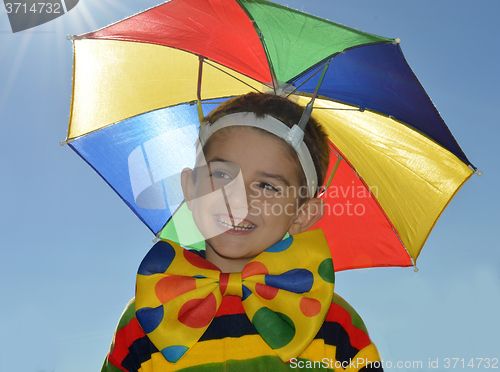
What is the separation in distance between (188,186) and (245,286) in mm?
794

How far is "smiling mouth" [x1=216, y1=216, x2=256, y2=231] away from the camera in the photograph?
8.33 feet

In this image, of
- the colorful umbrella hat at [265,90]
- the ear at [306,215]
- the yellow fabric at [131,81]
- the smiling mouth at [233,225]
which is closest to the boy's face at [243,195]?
the smiling mouth at [233,225]

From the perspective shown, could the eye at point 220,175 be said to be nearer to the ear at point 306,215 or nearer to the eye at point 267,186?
the eye at point 267,186

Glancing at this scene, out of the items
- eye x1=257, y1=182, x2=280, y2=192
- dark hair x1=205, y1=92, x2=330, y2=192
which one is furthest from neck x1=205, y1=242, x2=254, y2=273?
dark hair x1=205, y1=92, x2=330, y2=192

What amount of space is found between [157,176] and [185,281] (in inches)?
51.7

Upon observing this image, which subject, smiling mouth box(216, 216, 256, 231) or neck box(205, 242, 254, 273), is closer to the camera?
smiling mouth box(216, 216, 256, 231)

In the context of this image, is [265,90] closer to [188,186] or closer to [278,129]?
[278,129]

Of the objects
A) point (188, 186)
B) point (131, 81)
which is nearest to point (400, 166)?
point (188, 186)

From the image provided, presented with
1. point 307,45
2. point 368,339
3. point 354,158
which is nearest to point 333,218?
point 354,158

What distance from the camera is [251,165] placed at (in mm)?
2600

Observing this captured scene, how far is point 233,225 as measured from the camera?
8.35ft

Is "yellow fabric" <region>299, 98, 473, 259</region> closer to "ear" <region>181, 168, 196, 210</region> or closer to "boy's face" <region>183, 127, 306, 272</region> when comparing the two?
"boy's face" <region>183, 127, 306, 272</region>

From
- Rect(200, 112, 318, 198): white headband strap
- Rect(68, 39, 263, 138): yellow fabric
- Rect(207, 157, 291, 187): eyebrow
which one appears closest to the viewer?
Rect(207, 157, 291, 187): eyebrow

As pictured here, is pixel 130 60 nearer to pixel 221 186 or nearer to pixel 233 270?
pixel 221 186
